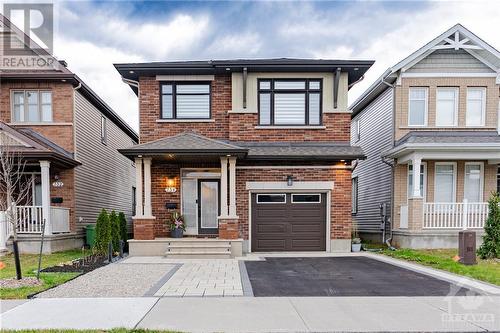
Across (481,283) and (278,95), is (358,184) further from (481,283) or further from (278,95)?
(481,283)

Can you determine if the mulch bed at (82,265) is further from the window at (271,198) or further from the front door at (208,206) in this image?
the window at (271,198)

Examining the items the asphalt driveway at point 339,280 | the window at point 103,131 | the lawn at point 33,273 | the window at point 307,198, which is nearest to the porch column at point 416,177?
the window at point 307,198

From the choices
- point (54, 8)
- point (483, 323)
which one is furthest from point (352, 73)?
point (54, 8)

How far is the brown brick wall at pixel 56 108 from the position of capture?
12.1 m

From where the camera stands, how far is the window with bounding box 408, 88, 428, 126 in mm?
12625

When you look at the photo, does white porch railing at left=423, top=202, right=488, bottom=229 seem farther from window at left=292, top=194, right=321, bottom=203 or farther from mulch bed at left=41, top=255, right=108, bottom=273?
mulch bed at left=41, top=255, right=108, bottom=273

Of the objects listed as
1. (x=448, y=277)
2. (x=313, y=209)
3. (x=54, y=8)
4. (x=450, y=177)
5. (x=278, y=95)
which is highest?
(x=54, y=8)

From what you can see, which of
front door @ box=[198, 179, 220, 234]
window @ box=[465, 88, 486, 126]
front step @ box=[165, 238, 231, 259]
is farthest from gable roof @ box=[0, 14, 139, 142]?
window @ box=[465, 88, 486, 126]

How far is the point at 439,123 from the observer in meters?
12.6

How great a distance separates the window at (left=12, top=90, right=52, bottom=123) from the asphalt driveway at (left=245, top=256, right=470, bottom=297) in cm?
1007

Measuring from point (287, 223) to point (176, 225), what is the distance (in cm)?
396

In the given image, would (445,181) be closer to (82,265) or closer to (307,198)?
(307,198)

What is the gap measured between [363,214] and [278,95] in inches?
333

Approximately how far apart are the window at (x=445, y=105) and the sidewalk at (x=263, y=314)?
8.92 metres
